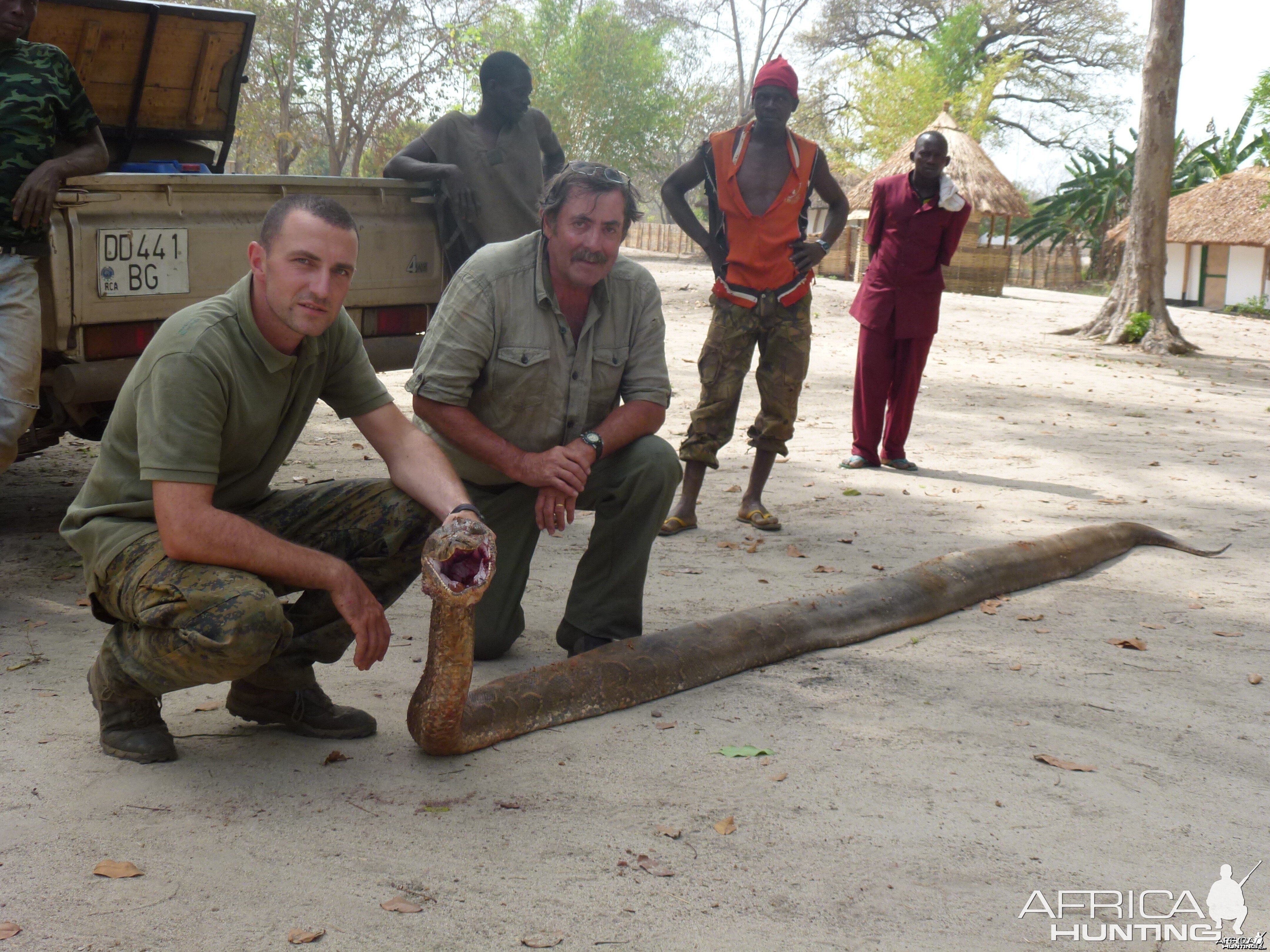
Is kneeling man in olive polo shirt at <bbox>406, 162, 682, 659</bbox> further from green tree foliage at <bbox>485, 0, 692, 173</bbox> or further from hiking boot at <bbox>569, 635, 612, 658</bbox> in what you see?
green tree foliage at <bbox>485, 0, 692, 173</bbox>

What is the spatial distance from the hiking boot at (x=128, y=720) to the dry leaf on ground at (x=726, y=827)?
133 cm

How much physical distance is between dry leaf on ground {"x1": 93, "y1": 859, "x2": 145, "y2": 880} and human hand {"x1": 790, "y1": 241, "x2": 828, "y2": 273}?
408 centimetres

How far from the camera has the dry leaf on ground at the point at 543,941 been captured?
216 cm

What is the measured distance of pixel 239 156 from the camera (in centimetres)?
2392

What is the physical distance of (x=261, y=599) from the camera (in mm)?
2607

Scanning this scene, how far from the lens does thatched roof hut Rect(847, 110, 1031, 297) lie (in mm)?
24344

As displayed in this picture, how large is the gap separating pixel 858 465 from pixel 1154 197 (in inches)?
377

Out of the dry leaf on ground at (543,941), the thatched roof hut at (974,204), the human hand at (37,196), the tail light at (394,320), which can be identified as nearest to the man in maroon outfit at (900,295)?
the tail light at (394,320)

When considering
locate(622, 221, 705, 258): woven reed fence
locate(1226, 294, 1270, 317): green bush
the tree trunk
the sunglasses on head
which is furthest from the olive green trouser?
locate(622, 221, 705, 258): woven reed fence

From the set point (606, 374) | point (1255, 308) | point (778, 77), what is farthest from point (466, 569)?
point (1255, 308)

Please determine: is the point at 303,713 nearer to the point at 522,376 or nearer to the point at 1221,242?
the point at 522,376

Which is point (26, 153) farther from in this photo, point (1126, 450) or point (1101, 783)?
point (1126, 450)

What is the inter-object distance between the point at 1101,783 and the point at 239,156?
24.0 meters

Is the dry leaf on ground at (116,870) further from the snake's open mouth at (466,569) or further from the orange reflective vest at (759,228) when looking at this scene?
the orange reflective vest at (759,228)
